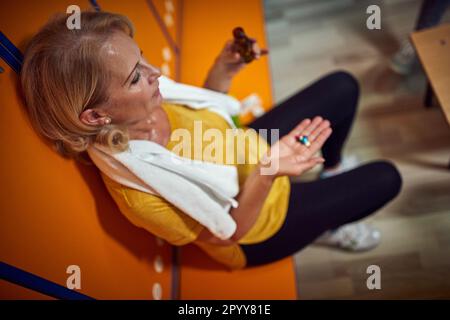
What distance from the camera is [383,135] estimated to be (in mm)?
1514

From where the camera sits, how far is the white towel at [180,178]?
73cm

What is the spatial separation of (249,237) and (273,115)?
450mm

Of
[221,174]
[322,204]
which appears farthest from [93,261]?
[322,204]

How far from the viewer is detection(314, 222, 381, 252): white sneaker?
1271 mm

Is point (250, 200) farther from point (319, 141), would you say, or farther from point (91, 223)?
point (91, 223)

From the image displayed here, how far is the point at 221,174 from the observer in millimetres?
859

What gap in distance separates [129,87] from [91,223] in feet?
1.13

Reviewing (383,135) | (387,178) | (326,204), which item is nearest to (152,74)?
(326,204)

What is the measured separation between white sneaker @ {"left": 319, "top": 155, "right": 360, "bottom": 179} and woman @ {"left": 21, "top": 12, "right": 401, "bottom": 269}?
7 cm

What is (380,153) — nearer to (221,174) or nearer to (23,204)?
(221,174)

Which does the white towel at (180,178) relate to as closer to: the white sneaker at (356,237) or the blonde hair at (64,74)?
the blonde hair at (64,74)

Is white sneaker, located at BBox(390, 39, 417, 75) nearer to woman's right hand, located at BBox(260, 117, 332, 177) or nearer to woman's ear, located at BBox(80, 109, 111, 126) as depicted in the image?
woman's right hand, located at BBox(260, 117, 332, 177)

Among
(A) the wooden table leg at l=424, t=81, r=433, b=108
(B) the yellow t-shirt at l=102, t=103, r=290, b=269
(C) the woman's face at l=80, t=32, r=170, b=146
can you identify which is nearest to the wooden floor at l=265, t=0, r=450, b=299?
(A) the wooden table leg at l=424, t=81, r=433, b=108

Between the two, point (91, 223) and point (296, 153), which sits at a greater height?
point (296, 153)
